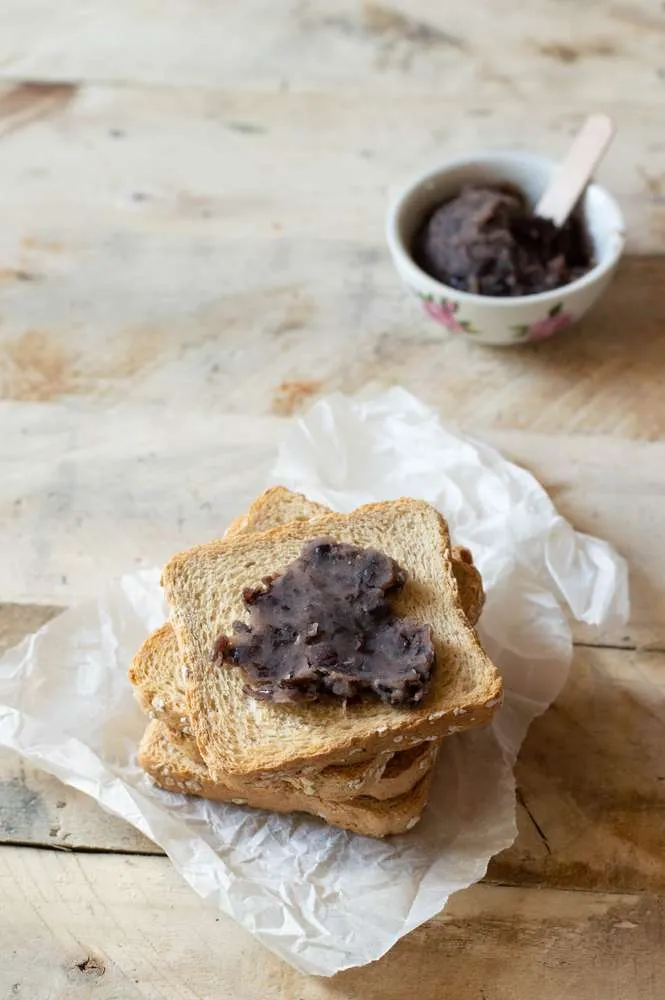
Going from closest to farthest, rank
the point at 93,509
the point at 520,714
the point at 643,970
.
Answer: the point at 643,970 < the point at 520,714 < the point at 93,509

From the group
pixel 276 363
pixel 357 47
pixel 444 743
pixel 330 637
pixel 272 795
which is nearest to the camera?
pixel 330 637

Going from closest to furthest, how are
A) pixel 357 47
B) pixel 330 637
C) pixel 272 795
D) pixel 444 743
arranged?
pixel 330 637 < pixel 272 795 < pixel 444 743 < pixel 357 47

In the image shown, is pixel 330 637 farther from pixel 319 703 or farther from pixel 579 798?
pixel 579 798

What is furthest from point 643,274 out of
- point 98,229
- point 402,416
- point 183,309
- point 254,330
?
point 98,229

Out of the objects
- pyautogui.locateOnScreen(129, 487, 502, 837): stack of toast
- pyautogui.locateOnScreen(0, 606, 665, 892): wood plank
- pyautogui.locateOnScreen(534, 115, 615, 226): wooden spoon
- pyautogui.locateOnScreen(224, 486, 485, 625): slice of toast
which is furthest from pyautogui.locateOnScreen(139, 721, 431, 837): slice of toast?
pyautogui.locateOnScreen(534, 115, 615, 226): wooden spoon

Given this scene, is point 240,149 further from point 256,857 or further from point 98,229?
point 256,857

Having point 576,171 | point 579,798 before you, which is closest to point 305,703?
point 579,798
